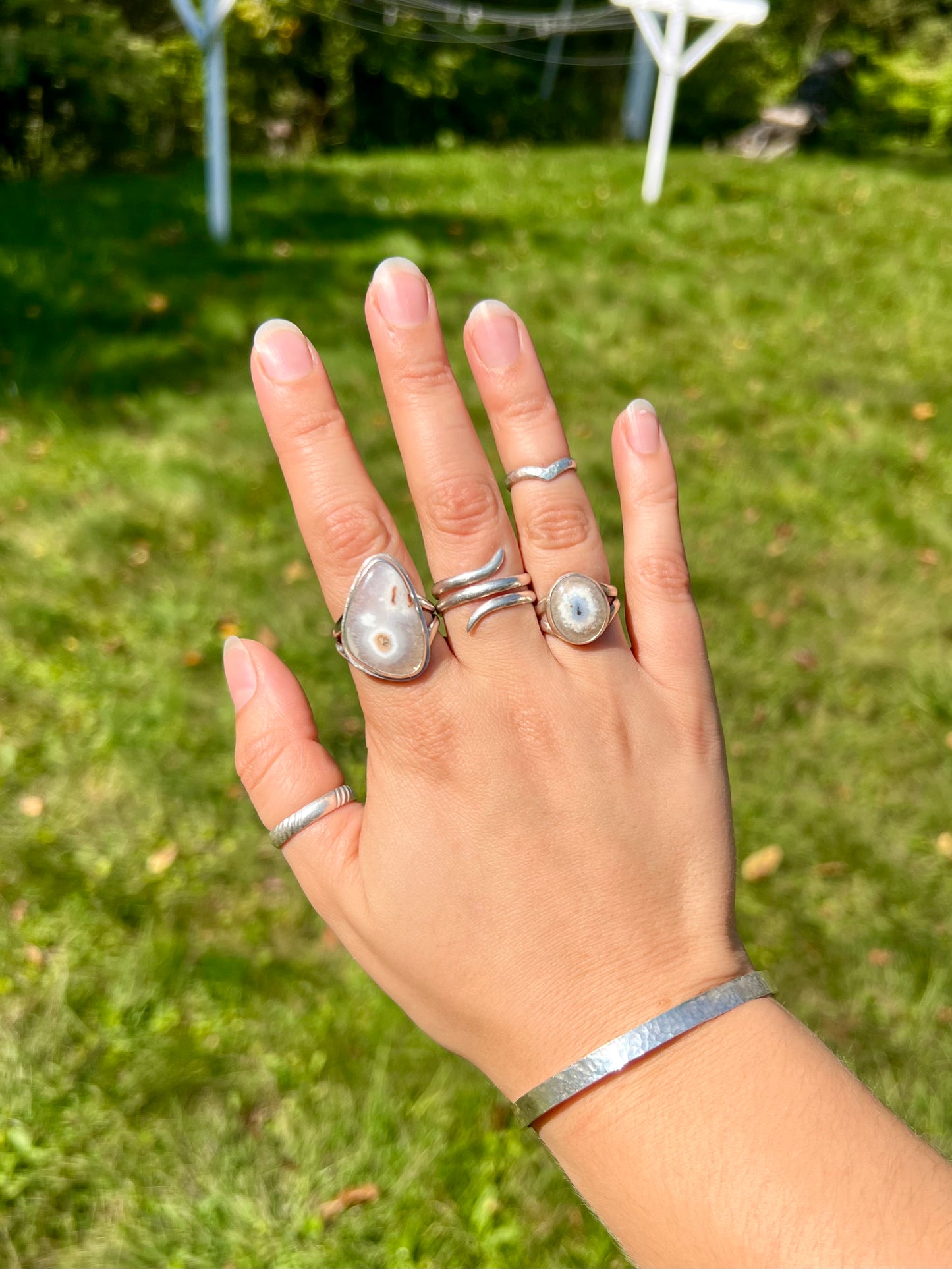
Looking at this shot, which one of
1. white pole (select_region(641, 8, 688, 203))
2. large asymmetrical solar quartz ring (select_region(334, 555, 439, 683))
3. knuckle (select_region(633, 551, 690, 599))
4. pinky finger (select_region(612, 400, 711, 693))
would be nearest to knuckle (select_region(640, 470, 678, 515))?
pinky finger (select_region(612, 400, 711, 693))

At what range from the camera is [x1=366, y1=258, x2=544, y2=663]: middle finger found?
1613 mm

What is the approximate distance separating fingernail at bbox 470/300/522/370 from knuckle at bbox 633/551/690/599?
1.61ft

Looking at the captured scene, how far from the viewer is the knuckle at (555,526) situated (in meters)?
1.69

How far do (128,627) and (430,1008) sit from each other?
2654mm

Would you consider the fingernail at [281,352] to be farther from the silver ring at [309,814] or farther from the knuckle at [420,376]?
the silver ring at [309,814]

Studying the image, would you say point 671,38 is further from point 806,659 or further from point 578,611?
point 578,611

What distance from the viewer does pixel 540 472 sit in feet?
5.66

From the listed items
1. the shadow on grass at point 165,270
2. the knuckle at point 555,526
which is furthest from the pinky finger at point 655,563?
the shadow on grass at point 165,270

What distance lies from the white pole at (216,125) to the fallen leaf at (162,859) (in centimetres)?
549

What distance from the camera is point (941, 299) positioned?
6.65 meters

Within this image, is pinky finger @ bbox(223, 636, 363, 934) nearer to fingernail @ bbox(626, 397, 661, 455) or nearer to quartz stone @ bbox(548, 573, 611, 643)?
quartz stone @ bbox(548, 573, 611, 643)

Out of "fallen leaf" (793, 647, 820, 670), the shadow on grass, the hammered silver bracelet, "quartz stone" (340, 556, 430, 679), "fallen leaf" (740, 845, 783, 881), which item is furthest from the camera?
the shadow on grass

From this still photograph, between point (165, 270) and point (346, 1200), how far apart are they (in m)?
6.05

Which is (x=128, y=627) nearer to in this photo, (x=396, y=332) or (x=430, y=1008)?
(x=396, y=332)
